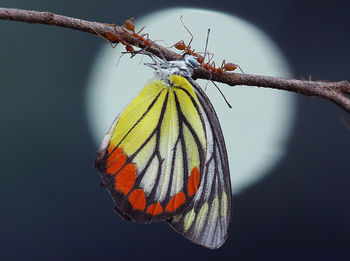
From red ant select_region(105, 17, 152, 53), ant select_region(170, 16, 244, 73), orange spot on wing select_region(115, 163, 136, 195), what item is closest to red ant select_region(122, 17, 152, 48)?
red ant select_region(105, 17, 152, 53)

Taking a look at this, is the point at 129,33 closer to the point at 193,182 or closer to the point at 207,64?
the point at 207,64

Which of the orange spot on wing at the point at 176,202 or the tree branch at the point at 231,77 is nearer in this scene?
the tree branch at the point at 231,77

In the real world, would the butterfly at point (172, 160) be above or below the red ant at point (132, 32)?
below

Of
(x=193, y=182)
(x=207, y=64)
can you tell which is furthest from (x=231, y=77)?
(x=193, y=182)

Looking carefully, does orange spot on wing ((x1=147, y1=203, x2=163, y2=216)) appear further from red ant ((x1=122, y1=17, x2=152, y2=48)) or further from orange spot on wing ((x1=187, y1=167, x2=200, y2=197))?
red ant ((x1=122, y1=17, x2=152, y2=48))

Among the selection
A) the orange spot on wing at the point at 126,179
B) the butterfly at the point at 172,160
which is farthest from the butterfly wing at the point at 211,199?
the orange spot on wing at the point at 126,179

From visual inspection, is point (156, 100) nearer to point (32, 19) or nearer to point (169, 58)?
point (169, 58)

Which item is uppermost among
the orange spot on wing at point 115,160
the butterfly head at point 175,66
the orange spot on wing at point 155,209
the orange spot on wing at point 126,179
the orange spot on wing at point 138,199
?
the butterfly head at point 175,66

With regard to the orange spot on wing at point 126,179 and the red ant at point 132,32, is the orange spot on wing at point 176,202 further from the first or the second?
the red ant at point 132,32
